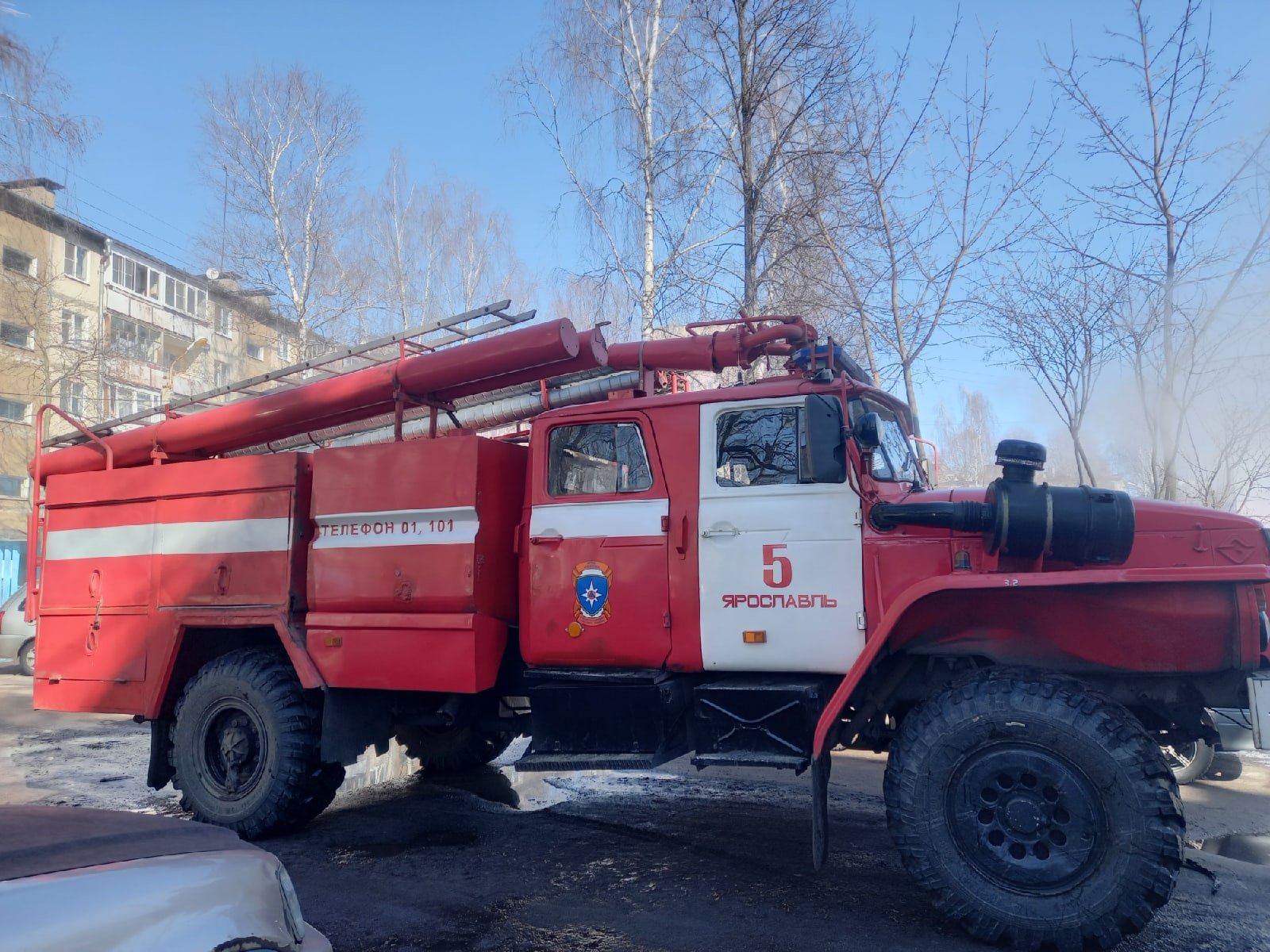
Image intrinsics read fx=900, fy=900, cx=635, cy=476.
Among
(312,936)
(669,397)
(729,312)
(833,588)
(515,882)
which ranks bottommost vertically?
(515,882)

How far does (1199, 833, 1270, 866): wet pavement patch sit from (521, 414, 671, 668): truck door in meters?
3.74

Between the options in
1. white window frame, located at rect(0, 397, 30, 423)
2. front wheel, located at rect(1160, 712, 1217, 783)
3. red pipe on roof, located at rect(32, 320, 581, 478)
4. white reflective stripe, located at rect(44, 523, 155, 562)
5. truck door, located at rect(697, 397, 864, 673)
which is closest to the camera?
truck door, located at rect(697, 397, 864, 673)

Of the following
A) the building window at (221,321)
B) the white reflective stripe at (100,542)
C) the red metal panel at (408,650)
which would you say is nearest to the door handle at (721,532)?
the red metal panel at (408,650)

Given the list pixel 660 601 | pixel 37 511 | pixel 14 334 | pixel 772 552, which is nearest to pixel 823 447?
pixel 772 552

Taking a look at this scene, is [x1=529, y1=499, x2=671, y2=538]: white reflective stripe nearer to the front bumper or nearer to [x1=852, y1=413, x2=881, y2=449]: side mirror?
[x1=852, y1=413, x2=881, y2=449]: side mirror

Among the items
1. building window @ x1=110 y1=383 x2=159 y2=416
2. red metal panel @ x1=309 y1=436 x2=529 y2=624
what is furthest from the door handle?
building window @ x1=110 y1=383 x2=159 y2=416

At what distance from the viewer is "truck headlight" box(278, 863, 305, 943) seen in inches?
101

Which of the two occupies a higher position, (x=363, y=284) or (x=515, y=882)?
(x=363, y=284)

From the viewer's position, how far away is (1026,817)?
4.00 meters

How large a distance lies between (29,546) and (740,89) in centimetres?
934

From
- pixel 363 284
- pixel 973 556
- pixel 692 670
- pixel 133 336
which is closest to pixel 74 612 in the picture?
pixel 692 670

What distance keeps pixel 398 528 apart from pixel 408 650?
29.3 inches

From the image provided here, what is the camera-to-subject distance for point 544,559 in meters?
5.32

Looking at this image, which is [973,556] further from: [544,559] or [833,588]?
[544,559]
